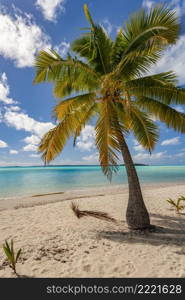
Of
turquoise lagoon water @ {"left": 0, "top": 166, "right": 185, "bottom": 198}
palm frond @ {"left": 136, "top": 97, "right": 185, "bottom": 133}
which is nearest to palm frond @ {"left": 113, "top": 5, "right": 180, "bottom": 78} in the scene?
palm frond @ {"left": 136, "top": 97, "right": 185, "bottom": 133}

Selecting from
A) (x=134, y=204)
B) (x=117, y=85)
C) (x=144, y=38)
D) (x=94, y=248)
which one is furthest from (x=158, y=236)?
(x=144, y=38)

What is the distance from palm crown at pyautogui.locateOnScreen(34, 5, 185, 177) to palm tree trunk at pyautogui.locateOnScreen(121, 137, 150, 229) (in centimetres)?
56

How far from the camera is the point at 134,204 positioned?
5.51 meters

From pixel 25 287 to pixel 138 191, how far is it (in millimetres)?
3876

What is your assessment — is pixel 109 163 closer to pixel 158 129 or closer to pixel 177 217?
pixel 158 129

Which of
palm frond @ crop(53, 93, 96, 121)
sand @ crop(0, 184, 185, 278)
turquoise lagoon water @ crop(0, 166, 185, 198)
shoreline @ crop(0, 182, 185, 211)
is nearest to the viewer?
sand @ crop(0, 184, 185, 278)

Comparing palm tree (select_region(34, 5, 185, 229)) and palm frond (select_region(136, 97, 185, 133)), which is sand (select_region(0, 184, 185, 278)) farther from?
palm frond (select_region(136, 97, 185, 133))

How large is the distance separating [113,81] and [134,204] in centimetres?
391

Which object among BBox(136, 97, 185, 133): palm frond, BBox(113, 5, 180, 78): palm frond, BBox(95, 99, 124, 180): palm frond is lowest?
BBox(95, 99, 124, 180): palm frond

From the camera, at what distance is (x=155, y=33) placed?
4648 millimetres

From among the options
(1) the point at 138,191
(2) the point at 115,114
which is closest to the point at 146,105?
(2) the point at 115,114

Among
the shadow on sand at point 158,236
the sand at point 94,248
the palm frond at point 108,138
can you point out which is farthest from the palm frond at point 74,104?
the shadow on sand at point 158,236

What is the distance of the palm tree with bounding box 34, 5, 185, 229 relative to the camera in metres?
4.66

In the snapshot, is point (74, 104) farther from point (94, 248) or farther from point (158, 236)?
point (158, 236)
